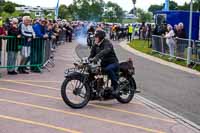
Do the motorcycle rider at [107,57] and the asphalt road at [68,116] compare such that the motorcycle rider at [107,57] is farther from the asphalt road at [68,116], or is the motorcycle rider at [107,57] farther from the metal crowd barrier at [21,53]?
the metal crowd barrier at [21,53]

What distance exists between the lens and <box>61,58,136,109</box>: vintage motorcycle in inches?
409

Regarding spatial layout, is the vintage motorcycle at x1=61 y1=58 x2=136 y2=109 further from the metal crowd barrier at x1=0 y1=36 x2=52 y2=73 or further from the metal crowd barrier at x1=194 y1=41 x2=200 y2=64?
the metal crowd barrier at x1=194 y1=41 x2=200 y2=64

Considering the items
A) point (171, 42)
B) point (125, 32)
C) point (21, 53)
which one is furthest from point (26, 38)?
point (125, 32)

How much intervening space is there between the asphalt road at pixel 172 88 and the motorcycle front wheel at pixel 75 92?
6.22 ft

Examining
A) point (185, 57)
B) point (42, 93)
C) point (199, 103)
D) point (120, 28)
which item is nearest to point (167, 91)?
point (199, 103)

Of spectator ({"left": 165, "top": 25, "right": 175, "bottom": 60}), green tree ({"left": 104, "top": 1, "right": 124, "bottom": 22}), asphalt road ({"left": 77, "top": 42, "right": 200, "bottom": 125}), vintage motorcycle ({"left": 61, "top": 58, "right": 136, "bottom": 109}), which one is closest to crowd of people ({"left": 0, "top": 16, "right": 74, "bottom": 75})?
asphalt road ({"left": 77, "top": 42, "right": 200, "bottom": 125})

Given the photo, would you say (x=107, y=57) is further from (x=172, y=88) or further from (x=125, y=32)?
(x=125, y=32)

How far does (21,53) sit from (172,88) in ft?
15.4

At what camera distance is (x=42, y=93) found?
1220cm

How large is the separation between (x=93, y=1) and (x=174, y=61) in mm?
60537

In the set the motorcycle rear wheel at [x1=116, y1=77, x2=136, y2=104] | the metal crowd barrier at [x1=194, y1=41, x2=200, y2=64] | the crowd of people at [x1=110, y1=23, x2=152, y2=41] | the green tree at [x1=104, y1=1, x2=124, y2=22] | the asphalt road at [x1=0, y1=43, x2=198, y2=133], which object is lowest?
the asphalt road at [x1=0, y1=43, x2=198, y2=133]

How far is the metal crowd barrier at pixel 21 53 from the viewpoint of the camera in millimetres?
15297

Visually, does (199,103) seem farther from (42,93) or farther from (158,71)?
(158,71)

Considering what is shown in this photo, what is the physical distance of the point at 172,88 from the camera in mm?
14430
